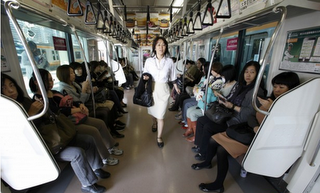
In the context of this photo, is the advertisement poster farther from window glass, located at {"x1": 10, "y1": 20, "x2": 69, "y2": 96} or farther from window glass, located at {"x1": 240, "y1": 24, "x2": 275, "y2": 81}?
window glass, located at {"x1": 10, "y1": 20, "x2": 69, "y2": 96}

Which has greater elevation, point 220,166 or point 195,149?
point 220,166

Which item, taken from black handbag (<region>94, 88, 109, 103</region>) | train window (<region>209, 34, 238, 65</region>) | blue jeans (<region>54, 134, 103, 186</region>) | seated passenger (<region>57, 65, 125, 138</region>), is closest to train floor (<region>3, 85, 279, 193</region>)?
blue jeans (<region>54, 134, 103, 186</region>)

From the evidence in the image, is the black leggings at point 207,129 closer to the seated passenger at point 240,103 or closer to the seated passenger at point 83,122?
the seated passenger at point 240,103

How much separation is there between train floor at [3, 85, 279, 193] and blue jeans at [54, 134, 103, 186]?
0.31 meters

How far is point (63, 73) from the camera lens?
2.41 metres

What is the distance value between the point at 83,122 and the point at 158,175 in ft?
4.16

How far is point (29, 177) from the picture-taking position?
1.33 m

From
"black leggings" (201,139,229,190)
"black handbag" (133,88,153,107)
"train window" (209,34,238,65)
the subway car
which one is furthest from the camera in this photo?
"train window" (209,34,238,65)

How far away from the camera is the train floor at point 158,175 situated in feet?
6.07

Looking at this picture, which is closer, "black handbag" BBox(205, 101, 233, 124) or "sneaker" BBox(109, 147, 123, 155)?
"black handbag" BBox(205, 101, 233, 124)

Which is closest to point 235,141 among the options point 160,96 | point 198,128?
point 198,128

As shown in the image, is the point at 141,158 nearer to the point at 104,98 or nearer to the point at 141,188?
the point at 141,188

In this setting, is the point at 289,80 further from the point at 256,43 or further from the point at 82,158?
the point at 82,158

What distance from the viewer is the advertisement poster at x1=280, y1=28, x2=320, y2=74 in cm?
153
